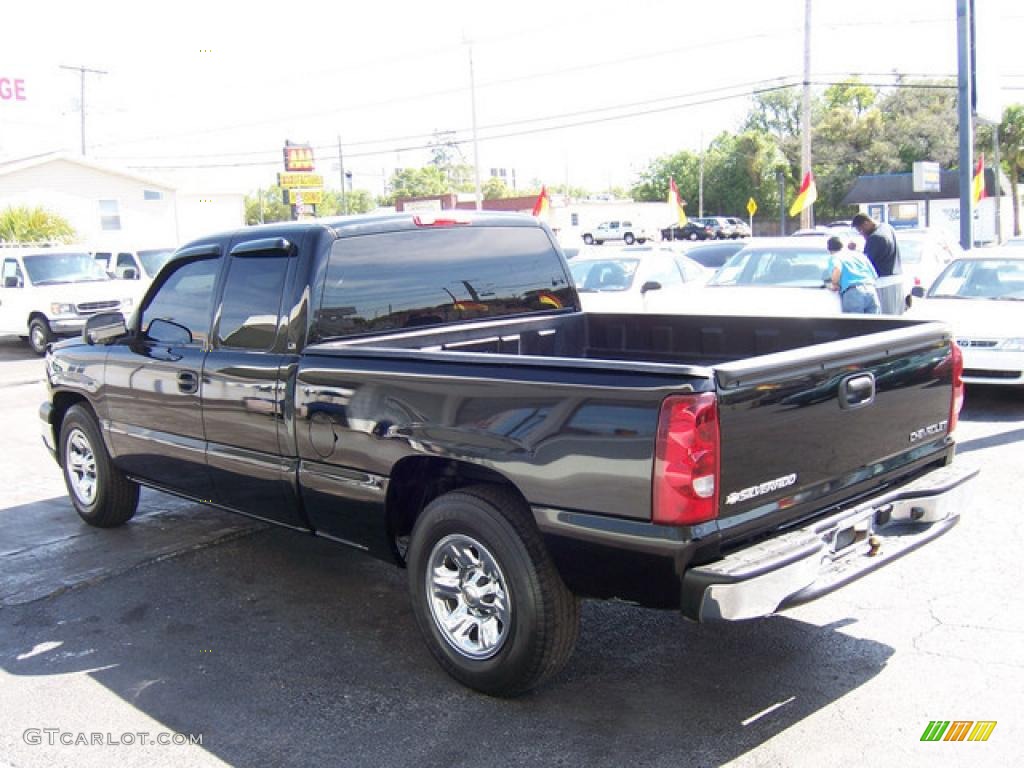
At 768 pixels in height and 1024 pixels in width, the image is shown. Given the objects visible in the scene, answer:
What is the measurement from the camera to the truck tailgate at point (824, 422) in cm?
347

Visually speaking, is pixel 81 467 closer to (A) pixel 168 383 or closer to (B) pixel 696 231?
(A) pixel 168 383

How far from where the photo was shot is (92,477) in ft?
21.7

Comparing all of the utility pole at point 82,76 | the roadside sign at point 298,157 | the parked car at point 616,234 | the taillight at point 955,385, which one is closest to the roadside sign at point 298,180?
the roadside sign at point 298,157

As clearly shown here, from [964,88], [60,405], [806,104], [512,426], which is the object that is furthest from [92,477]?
[806,104]

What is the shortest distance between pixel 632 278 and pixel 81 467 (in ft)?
26.5

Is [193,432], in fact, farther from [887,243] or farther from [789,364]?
[887,243]

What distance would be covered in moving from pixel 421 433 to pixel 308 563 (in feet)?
6.92

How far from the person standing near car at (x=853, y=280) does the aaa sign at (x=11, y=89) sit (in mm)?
38320

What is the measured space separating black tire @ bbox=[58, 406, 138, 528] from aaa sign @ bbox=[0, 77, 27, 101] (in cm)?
3855

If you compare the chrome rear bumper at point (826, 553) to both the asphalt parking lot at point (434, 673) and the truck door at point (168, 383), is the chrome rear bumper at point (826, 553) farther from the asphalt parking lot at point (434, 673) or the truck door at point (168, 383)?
the truck door at point (168, 383)

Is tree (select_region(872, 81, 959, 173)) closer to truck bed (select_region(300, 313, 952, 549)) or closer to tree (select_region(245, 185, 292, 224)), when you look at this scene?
tree (select_region(245, 185, 292, 224))

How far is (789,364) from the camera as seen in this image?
11.8ft

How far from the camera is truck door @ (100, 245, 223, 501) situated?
542cm

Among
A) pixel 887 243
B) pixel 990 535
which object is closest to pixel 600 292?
pixel 887 243
